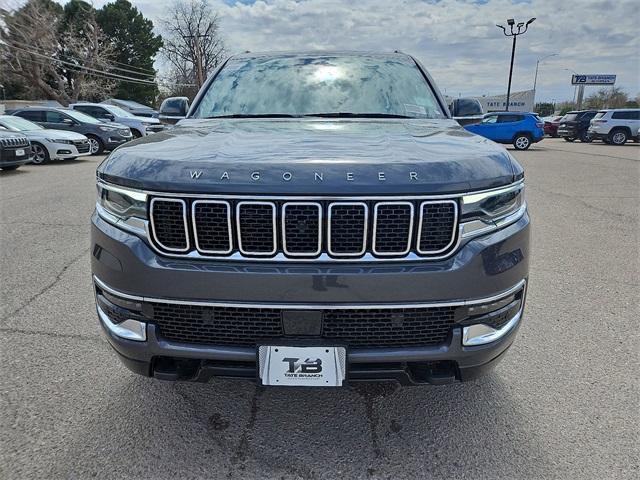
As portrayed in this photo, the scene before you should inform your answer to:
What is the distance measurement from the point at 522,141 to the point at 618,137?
6.99m

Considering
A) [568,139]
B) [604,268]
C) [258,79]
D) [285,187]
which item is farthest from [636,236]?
[568,139]

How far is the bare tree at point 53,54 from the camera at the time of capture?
37.7 metres

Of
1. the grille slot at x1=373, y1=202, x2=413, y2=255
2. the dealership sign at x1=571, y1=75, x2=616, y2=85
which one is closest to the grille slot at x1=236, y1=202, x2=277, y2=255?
the grille slot at x1=373, y1=202, x2=413, y2=255

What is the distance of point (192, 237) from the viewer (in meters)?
1.71

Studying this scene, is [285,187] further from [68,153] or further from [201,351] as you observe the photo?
[68,153]

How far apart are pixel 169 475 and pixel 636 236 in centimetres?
630

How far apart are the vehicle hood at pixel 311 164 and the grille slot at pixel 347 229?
6 centimetres

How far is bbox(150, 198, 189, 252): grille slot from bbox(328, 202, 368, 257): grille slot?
558 millimetres

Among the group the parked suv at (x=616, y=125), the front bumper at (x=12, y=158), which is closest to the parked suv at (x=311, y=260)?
the front bumper at (x=12, y=158)

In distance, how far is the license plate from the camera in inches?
68.6

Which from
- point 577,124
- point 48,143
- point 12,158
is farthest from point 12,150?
point 577,124

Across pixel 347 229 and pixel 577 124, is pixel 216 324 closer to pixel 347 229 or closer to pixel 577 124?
pixel 347 229

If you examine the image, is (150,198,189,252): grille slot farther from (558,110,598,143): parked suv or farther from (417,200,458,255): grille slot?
(558,110,598,143): parked suv

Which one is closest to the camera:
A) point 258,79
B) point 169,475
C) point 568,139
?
point 169,475
